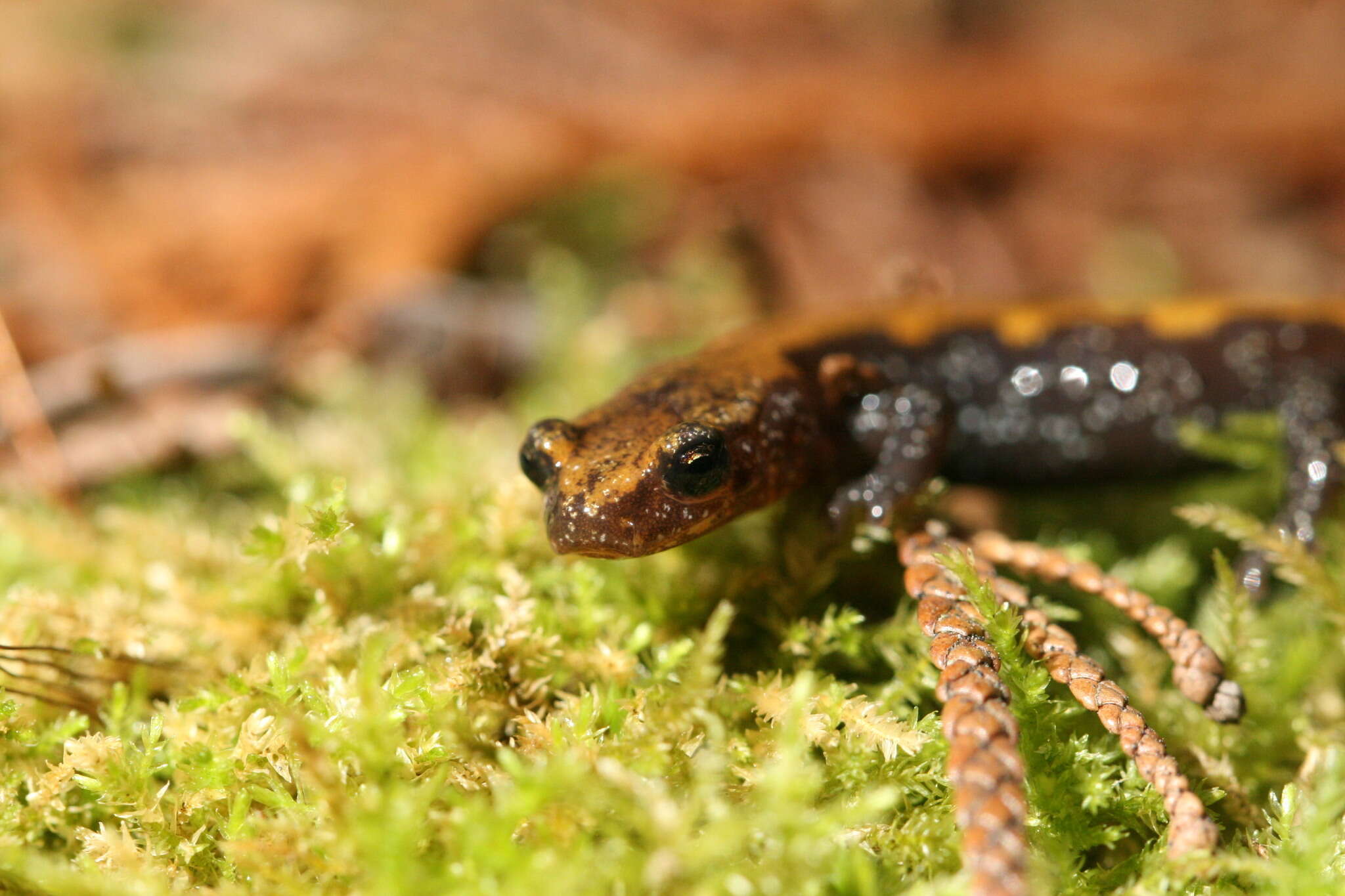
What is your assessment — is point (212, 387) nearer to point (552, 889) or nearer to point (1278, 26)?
point (552, 889)

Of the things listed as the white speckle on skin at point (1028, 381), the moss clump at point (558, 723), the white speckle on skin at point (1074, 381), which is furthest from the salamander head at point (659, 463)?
the white speckle on skin at point (1074, 381)

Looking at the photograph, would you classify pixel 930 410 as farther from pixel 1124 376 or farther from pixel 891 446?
pixel 1124 376

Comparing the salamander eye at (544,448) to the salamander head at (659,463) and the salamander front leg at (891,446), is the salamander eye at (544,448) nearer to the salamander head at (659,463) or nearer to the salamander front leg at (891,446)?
the salamander head at (659,463)

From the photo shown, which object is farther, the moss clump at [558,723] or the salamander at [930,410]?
the salamander at [930,410]

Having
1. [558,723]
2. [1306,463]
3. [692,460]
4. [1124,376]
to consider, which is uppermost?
[692,460]

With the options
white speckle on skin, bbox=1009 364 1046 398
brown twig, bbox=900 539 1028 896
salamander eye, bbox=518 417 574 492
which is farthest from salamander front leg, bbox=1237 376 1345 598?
salamander eye, bbox=518 417 574 492

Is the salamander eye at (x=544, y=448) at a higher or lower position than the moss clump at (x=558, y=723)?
higher

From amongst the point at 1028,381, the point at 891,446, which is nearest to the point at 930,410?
the point at 891,446
